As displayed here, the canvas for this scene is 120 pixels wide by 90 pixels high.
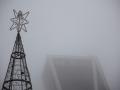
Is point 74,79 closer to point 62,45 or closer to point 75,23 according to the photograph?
point 62,45

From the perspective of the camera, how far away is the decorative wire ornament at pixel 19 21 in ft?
6.16

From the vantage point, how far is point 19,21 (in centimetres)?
188

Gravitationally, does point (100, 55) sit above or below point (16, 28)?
below

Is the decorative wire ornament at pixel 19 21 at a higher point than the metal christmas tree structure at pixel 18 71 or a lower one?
higher

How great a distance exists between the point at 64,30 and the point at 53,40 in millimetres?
150

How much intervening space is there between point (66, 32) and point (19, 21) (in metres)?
0.48

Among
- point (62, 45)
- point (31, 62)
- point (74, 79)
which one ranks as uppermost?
point (62, 45)

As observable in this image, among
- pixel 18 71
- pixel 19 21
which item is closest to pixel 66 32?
pixel 19 21

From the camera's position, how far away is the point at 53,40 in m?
1.91

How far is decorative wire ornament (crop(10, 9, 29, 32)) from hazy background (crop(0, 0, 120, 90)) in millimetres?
39

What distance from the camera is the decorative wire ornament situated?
1877 mm

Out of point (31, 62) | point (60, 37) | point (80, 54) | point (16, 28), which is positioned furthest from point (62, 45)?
point (16, 28)

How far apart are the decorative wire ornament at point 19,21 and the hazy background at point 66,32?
4 cm

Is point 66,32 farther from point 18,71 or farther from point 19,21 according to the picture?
point 18,71
